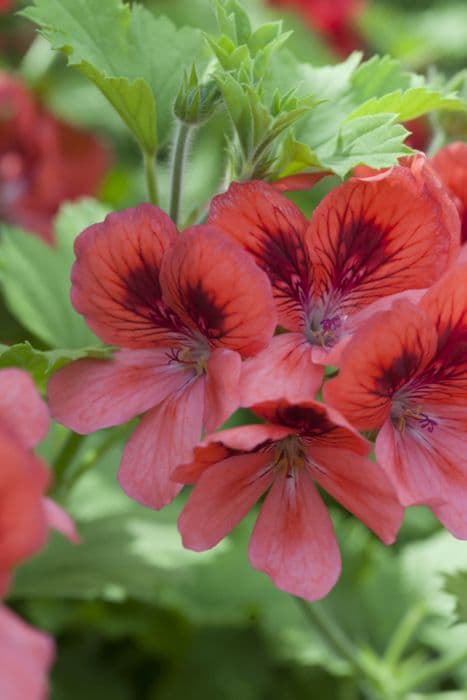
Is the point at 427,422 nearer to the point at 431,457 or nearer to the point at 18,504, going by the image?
the point at 431,457

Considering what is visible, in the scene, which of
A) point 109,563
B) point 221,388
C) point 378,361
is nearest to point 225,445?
point 221,388

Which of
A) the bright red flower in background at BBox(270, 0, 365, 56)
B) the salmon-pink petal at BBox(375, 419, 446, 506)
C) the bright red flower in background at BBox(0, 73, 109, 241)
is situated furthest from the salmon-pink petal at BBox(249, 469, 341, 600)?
the bright red flower in background at BBox(270, 0, 365, 56)

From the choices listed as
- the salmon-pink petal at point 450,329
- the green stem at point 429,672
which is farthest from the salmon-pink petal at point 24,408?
the green stem at point 429,672

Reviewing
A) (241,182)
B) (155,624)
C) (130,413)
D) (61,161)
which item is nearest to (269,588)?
(155,624)

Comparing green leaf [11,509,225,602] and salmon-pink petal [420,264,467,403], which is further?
green leaf [11,509,225,602]

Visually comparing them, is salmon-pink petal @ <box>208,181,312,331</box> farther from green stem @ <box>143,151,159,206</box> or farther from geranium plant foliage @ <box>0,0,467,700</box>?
green stem @ <box>143,151,159,206</box>
